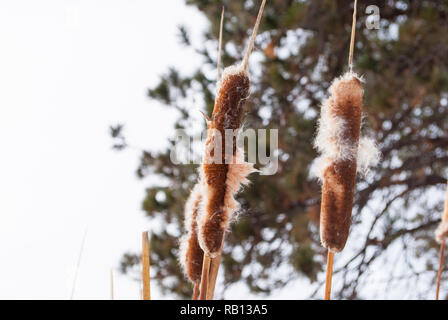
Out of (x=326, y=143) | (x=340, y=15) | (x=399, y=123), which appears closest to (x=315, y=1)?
(x=340, y=15)

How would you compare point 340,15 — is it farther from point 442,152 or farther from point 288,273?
point 288,273

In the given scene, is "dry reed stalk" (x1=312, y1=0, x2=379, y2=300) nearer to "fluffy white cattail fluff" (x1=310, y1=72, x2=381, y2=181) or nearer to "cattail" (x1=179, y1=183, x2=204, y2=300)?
"fluffy white cattail fluff" (x1=310, y1=72, x2=381, y2=181)

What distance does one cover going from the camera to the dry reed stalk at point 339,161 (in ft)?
1.94

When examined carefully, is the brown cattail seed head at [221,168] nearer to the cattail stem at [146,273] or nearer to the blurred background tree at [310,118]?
the cattail stem at [146,273]

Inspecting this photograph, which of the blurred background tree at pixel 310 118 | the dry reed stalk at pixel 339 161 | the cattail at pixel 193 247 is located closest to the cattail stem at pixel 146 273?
the cattail at pixel 193 247

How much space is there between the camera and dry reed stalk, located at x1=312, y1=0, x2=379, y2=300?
1.94 feet

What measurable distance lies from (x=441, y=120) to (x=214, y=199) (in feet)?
5.99

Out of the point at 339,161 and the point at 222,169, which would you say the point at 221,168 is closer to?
the point at 222,169

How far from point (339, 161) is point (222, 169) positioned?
6.1 inches

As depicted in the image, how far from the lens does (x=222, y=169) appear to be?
1.86 feet

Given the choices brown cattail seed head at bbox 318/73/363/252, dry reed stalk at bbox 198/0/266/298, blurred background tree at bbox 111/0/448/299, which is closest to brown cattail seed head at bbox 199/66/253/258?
dry reed stalk at bbox 198/0/266/298

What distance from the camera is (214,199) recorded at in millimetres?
577

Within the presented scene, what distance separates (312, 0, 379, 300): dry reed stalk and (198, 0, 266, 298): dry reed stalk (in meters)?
0.11

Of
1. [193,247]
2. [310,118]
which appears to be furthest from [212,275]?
[310,118]
